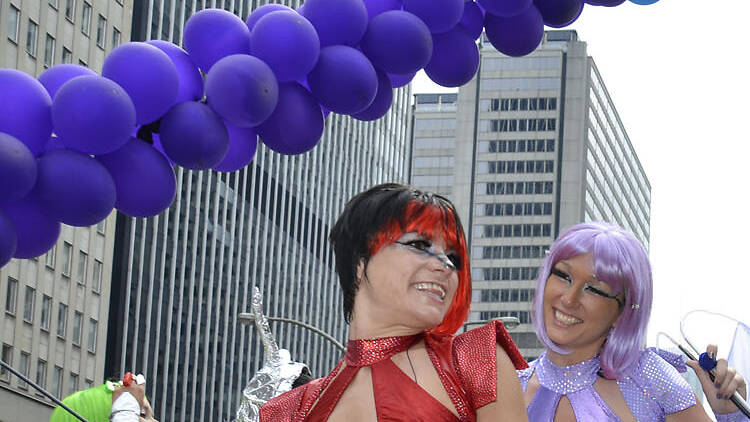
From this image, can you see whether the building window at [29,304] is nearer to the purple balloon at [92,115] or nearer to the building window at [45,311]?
the building window at [45,311]

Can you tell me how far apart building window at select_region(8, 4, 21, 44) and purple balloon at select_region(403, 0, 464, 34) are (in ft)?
127

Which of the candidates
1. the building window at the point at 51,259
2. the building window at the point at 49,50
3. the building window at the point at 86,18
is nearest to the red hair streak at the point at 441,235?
the building window at the point at 49,50

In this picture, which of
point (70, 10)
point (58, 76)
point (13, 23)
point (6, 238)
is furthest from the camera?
point (70, 10)

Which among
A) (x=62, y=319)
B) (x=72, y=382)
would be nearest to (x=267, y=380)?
(x=62, y=319)

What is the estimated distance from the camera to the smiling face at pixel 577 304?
19.6 feet

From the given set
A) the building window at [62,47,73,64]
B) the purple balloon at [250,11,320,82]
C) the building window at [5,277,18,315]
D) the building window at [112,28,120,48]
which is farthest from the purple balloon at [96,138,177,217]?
the building window at [112,28,120,48]

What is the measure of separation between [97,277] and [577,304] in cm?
4791

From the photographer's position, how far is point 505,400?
4.60 metres

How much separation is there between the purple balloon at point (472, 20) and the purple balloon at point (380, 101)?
51cm

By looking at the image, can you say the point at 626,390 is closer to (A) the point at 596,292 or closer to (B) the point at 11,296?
(A) the point at 596,292

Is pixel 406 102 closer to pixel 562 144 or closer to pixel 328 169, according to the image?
pixel 328 169

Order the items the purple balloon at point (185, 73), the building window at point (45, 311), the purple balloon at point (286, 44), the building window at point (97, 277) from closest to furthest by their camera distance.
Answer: the purple balloon at point (286, 44), the purple balloon at point (185, 73), the building window at point (45, 311), the building window at point (97, 277)

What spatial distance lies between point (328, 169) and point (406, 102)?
18.5 metres

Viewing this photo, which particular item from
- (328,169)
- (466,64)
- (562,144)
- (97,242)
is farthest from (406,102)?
(466,64)
